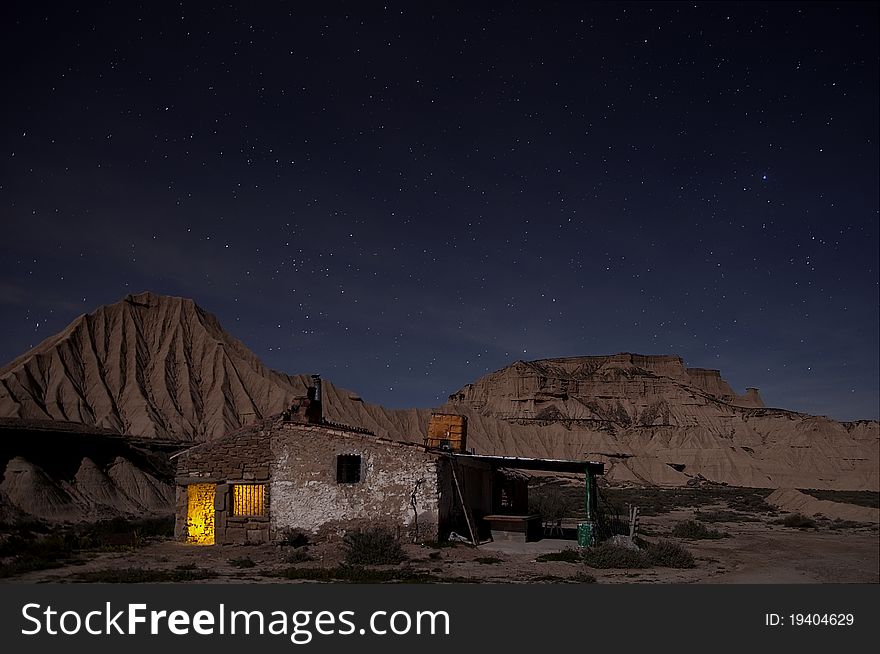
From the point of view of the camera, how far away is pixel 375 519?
65.1ft

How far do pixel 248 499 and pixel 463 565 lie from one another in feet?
25.6

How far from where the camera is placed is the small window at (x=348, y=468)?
20312mm

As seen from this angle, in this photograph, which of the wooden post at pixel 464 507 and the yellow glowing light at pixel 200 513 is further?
the yellow glowing light at pixel 200 513

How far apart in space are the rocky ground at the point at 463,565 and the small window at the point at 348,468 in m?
1.82

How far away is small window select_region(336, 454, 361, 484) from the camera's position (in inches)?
800

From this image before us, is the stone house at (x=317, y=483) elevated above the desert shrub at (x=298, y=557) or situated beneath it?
elevated above

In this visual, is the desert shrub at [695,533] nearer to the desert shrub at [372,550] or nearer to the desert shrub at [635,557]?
the desert shrub at [635,557]

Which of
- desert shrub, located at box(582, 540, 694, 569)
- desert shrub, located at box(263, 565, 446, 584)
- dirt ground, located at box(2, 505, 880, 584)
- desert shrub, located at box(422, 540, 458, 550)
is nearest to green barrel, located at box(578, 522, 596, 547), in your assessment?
dirt ground, located at box(2, 505, 880, 584)

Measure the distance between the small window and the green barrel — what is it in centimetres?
681

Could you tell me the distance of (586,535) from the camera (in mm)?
20578

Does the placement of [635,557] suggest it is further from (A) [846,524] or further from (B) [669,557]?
(A) [846,524]

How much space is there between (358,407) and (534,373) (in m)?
61.1

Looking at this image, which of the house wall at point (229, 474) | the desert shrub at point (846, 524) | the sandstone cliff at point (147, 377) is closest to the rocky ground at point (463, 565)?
the house wall at point (229, 474)

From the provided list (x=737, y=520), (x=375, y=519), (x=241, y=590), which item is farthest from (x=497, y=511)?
→ (x=241, y=590)
